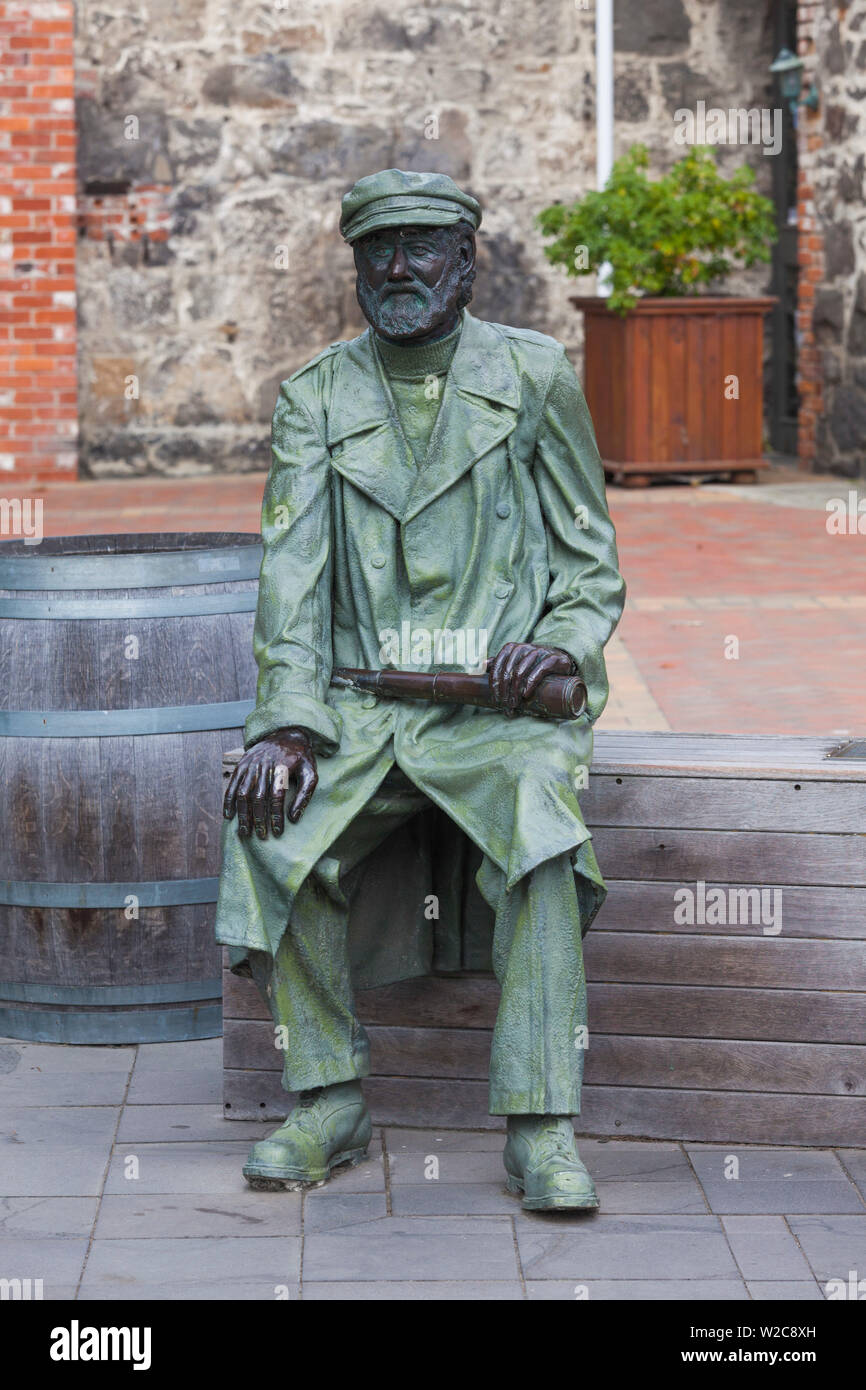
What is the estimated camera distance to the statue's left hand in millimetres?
3277

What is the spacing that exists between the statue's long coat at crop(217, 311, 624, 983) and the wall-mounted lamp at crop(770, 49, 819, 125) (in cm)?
846

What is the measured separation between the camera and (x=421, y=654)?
11.4 ft

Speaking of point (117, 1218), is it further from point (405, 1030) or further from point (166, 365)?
point (166, 365)

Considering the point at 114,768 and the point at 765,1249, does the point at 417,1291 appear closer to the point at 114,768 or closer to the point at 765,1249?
the point at 765,1249

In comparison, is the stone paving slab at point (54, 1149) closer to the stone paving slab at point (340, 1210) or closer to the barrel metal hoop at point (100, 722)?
the stone paving slab at point (340, 1210)

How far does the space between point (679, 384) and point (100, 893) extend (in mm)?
7431

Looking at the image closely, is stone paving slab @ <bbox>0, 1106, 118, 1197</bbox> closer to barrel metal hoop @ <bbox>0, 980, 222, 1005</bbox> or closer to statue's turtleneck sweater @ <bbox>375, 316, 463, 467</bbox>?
barrel metal hoop @ <bbox>0, 980, 222, 1005</bbox>

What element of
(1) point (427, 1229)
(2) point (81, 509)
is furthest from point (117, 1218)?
(2) point (81, 509)

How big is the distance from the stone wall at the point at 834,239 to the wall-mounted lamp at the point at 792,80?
0.05m

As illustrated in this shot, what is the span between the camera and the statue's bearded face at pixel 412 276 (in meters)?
3.39

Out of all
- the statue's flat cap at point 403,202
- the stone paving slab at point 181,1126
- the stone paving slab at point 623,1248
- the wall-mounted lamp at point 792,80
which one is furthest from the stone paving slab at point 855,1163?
the wall-mounted lamp at point 792,80

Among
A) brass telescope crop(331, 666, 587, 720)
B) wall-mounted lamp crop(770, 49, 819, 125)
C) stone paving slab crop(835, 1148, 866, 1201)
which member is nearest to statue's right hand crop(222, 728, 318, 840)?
brass telescope crop(331, 666, 587, 720)

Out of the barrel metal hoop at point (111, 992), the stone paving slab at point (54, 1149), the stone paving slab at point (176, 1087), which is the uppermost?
the barrel metal hoop at point (111, 992)
